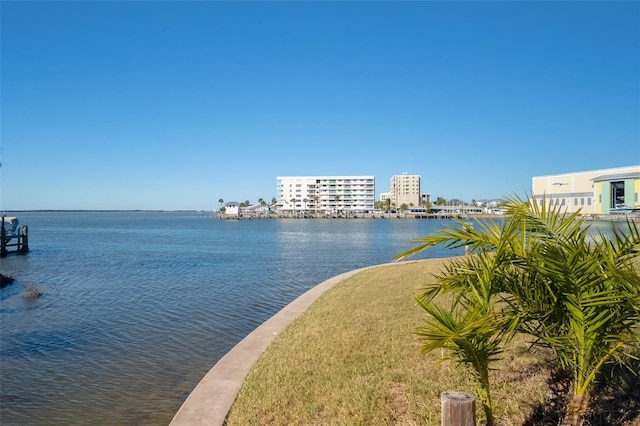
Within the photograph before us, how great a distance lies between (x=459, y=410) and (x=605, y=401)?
327 cm

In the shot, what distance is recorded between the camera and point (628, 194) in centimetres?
5900

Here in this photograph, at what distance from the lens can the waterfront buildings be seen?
59.1 metres

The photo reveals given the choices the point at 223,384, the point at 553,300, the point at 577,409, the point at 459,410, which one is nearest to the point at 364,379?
the point at 223,384

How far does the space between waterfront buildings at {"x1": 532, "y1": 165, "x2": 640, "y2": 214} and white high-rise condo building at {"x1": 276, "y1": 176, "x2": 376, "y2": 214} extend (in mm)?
103762

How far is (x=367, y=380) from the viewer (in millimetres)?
6695

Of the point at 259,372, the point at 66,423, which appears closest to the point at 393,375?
the point at 259,372

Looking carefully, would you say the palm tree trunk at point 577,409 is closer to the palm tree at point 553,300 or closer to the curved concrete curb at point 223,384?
the palm tree at point 553,300

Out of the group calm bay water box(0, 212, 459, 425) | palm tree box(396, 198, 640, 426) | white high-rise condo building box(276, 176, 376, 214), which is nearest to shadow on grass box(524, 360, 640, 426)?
palm tree box(396, 198, 640, 426)

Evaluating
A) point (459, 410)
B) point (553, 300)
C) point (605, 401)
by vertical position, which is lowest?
point (605, 401)

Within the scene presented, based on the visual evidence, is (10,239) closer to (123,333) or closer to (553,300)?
(123,333)

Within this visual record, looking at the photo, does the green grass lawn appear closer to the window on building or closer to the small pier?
the small pier

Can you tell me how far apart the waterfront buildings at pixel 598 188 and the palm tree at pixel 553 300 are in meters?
55.9

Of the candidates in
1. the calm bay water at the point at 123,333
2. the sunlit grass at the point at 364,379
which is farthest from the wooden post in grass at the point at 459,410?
the calm bay water at the point at 123,333

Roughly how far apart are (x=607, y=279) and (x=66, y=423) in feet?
27.1
